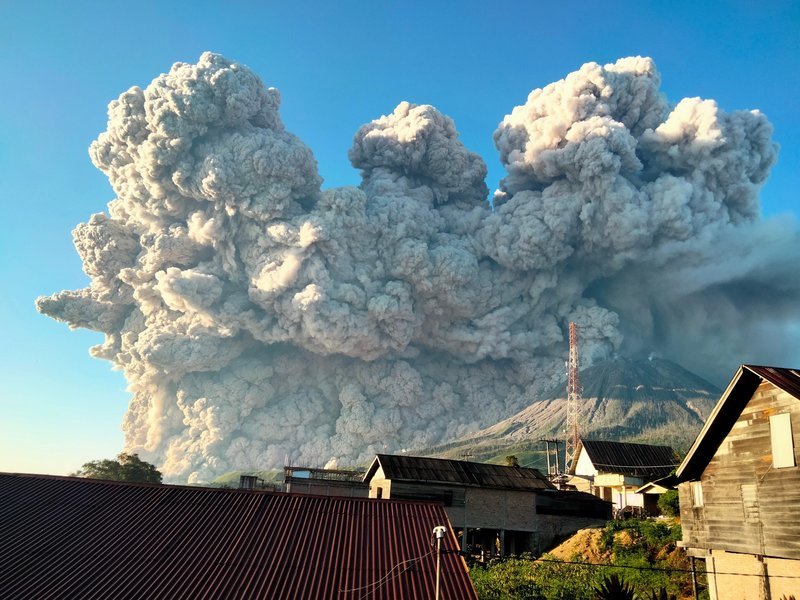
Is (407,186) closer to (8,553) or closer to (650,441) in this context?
(650,441)

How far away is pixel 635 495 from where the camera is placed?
42344 millimetres

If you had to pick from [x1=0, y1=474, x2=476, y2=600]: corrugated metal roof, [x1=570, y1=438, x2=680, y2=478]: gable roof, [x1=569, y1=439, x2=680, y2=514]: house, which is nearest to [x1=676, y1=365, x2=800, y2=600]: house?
[x1=0, y1=474, x2=476, y2=600]: corrugated metal roof

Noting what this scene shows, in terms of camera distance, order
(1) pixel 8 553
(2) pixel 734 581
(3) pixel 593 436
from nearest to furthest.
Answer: (1) pixel 8 553 < (2) pixel 734 581 < (3) pixel 593 436

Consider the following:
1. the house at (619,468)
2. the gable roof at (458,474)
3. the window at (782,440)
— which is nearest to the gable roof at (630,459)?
the house at (619,468)

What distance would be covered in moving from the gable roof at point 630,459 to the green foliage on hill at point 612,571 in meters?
16.1

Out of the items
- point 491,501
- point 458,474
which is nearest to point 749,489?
point 491,501

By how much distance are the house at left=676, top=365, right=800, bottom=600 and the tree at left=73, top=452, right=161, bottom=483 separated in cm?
5174

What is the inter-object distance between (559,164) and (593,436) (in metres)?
45.4

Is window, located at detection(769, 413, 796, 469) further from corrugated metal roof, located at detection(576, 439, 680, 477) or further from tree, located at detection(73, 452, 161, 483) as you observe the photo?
tree, located at detection(73, 452, 161, 483)

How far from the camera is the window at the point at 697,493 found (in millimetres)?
18375

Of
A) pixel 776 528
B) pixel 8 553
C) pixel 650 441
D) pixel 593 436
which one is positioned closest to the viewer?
pixel 8 553

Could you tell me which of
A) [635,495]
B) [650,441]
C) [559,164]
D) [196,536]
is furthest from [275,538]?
[559,164]

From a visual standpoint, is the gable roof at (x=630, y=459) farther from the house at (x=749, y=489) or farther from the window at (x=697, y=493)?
the house at (x=749, y=489)

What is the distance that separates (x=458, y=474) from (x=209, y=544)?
2552 cm
